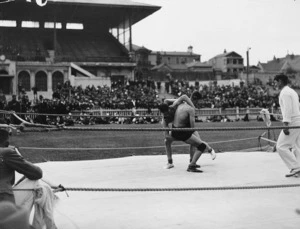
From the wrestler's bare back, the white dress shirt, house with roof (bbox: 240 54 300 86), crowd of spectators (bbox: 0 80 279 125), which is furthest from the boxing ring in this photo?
house with roof (bbox: 240 54 300 86)

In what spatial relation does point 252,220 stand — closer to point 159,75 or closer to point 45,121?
point 45,121

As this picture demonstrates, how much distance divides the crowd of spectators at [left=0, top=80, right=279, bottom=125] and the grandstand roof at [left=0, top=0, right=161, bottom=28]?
8.45m

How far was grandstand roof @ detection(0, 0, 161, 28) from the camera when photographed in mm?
40250

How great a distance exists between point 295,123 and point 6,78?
30.0 meters

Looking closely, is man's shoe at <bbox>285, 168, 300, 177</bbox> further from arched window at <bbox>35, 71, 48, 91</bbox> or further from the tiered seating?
the tiered seating

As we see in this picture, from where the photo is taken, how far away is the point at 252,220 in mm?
4398

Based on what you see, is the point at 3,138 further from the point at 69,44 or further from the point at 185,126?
the point at 69,44

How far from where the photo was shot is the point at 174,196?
18.1ft

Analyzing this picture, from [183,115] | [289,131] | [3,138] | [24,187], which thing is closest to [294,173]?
[289,131]

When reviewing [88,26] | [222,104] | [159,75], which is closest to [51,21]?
[88,26]

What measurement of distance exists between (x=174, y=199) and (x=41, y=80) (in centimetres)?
3107

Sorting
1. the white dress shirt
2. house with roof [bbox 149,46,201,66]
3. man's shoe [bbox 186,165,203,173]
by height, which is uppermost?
house with roof [bbox 149,46,201,66]

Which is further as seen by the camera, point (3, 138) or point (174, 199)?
point (174, 199)

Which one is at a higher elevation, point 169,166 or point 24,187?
point 24,187
